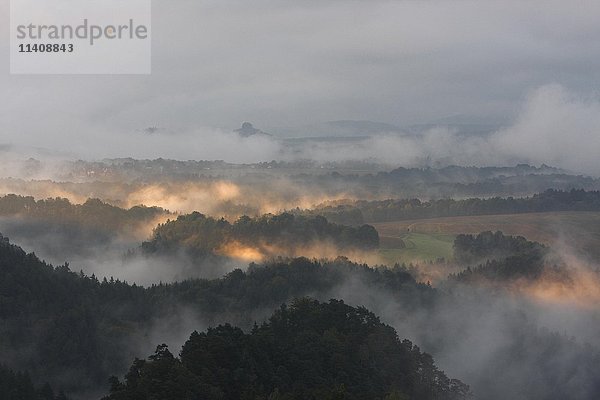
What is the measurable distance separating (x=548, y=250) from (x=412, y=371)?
4318 inches

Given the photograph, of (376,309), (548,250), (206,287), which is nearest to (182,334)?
(206,287)

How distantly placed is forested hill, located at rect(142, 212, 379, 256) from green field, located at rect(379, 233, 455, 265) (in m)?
6.24

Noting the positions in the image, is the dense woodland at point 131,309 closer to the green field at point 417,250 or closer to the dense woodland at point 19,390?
the dense woodland at point 19,390

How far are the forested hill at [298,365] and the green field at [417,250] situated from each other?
303 feet

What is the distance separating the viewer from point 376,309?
374 feet

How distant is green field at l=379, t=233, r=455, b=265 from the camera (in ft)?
555

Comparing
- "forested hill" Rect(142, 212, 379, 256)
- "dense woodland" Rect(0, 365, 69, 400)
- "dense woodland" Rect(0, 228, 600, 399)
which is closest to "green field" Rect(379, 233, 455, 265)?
"forested hill" Rect(142, 212, 379, 256)

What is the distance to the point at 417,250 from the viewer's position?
179 metres

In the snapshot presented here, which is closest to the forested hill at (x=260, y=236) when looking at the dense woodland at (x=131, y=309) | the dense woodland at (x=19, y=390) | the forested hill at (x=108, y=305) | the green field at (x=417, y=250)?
the green field at (x=417, y=250)

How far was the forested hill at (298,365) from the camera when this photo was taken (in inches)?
1850

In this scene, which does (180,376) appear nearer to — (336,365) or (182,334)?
(336,365)

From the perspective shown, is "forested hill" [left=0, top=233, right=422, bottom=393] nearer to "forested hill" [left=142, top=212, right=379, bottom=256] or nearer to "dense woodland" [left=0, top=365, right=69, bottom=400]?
"dense woodland" [left=0, top=365, right=69, bottom=400]

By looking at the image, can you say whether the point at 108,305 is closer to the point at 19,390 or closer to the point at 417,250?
the point at 19,390

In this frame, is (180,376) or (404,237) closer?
(180,376)
